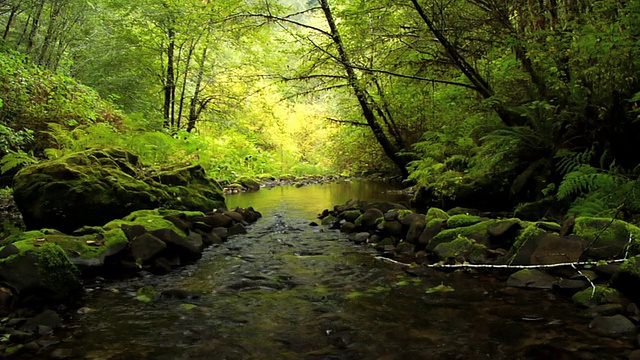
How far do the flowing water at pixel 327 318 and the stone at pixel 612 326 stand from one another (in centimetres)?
9

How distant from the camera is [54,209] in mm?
6285

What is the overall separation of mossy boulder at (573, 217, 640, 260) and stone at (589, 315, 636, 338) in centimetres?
87

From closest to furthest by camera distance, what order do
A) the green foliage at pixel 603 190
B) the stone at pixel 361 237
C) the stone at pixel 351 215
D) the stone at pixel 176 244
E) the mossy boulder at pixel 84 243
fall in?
the mossy boulder at pixel 84 243 → the green foliage at pixel 603 190 → the stone at pixel 176 244 → the stone at pixel 361 237 → the stone at pixel 351 215

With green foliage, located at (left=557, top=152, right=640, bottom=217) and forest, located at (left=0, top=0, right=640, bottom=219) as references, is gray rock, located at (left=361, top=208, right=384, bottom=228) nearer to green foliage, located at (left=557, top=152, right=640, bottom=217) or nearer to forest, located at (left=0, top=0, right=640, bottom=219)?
forest, located at (left=0, top=0, right=640, bottom=219)

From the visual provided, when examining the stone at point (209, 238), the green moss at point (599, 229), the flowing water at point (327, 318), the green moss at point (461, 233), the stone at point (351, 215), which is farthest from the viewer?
the stone at point (351, 215)

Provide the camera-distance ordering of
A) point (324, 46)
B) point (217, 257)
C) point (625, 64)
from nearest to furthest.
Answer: point (625, 64) < point (217, 257) < point (324, 46)

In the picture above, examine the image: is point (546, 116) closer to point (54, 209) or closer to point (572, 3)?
point (572, 3)

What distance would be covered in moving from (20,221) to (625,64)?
9385 millimetres

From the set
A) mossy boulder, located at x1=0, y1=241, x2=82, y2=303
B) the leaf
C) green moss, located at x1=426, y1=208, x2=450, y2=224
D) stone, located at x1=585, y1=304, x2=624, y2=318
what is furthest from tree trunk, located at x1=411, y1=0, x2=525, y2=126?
mossy boulder, located at x1=0, y1=241, x2=82, y2=303

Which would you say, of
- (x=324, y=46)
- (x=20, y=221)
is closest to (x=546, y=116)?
(x=324, y=46)

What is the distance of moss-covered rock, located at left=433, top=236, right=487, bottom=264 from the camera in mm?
4613

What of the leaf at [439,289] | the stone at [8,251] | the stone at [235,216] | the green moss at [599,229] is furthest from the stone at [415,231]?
the stone at [8,251]

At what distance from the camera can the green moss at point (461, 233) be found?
503 cm

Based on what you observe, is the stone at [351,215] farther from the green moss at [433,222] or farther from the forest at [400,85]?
the green moss at [433,222]
